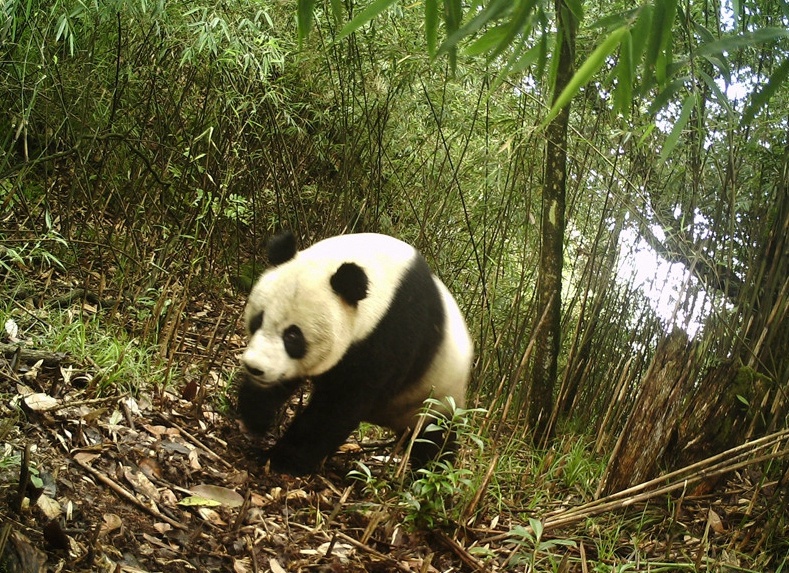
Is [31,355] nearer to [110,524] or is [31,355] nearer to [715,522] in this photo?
[110,524]

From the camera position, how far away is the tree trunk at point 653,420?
335cm

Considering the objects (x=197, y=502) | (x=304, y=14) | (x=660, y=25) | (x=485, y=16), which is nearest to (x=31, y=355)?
(x=197, y=502)

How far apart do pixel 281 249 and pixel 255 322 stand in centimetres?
35

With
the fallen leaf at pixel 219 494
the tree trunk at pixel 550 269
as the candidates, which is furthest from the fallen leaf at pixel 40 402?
the tree trunk at pixel 550 269

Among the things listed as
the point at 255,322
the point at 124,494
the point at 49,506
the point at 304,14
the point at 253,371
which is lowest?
the point at 124,494

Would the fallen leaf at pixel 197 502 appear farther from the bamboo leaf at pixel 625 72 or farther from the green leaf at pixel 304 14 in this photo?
the bamboo leaf at pixel 625 72

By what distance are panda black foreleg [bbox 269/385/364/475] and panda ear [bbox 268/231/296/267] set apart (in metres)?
0.56

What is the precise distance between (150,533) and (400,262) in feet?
4.74

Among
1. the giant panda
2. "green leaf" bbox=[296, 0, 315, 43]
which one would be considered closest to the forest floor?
the giant panda

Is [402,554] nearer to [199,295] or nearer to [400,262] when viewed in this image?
[400,262]

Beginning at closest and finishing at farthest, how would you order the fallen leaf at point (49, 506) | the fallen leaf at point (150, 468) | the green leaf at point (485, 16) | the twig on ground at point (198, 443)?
the green leaf at point (485, 16) → the fallen leaf at point (49, 506) → the fallen leaf at point (150, 468) → the twig on ground at point (198, 443)

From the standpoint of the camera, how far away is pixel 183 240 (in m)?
4.48

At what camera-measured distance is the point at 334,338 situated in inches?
117

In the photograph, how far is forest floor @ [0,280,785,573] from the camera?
2209 millimetres
